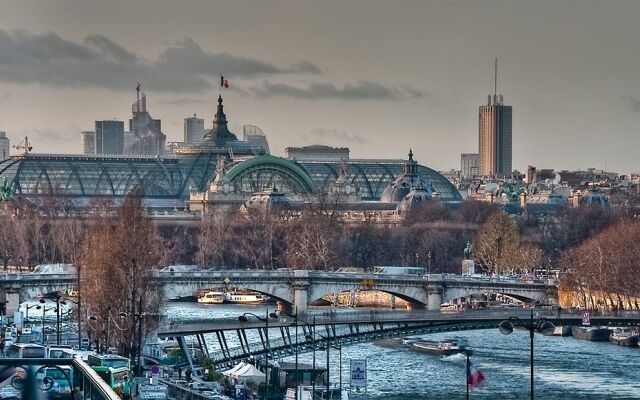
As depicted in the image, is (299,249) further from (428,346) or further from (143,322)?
(143,322)

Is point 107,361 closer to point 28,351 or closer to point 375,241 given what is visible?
point 28,351

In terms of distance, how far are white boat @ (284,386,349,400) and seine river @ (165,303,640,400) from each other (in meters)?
2.37

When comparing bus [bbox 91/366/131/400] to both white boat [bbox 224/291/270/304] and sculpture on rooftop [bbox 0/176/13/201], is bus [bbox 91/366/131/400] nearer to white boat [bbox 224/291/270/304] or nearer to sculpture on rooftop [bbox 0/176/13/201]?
white boat [bbox 224/291/270/304]

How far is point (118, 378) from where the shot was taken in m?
42.3

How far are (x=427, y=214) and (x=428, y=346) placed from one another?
71.2 meters

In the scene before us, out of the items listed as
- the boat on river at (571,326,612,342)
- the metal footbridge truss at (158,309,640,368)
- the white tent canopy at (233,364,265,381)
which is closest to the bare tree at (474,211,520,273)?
the boat on river at (571,326,612,342)

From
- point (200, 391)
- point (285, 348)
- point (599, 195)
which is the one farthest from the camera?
point (599, 195)

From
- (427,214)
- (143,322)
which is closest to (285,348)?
(143,322)

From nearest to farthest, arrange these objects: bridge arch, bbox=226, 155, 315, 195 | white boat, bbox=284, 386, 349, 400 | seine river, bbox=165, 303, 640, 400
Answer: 1. white boat, bbox=284, 386, 349, 400
2. seine river, bbox=165, 303, 640, 400
3. bridge arch, bbox=226, 155, 315, 195

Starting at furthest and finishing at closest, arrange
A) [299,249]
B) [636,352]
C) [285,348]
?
[299,249] < [636,352] < [285,348]

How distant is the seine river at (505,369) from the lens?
60.9 meters

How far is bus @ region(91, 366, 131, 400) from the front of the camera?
39344mm

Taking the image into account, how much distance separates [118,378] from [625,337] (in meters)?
42.3

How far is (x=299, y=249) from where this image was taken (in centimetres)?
12569
